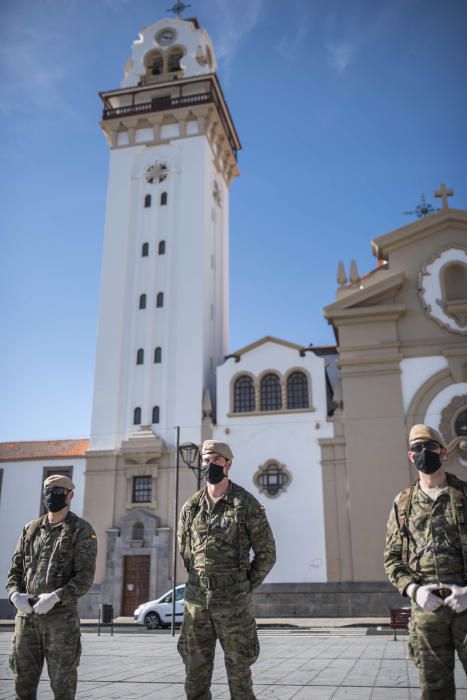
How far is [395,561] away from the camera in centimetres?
537

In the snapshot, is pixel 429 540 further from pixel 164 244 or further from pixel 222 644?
pixel 164 244

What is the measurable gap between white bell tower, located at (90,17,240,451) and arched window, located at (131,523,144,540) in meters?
3.95

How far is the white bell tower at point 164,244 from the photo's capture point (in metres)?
32.8

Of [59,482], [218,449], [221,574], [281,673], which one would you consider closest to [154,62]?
[281,673]

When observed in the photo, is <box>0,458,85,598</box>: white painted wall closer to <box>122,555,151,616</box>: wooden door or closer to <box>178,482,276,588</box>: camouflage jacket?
<box>122,555,151,616</box>: wooden door

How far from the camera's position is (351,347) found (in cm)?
2998

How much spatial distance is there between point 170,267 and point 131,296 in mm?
2598

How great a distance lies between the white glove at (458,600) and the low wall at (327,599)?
908 inches

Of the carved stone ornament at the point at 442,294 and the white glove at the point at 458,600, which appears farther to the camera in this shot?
the carved stone ornament at the point at 442,294

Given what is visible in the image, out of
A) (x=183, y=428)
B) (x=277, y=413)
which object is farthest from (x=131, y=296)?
(x=277, y=413)

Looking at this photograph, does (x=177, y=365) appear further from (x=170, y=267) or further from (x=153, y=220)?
(x=153, y=220)

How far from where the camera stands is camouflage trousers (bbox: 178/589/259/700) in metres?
5.27

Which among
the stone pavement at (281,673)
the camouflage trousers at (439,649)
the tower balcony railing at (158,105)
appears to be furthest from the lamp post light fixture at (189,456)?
the tower balcony railing at (158,105)

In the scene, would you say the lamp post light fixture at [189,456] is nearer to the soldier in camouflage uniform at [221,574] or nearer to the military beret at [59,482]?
the military beret at [59,482]
